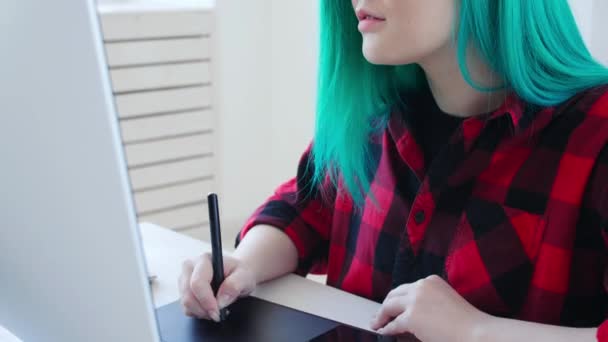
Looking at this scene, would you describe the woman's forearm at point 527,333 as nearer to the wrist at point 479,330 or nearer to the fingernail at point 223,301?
the wrist at point 479,330

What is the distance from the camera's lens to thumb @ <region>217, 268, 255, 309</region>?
3.17 feet

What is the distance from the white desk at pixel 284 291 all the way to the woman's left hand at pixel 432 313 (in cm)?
7

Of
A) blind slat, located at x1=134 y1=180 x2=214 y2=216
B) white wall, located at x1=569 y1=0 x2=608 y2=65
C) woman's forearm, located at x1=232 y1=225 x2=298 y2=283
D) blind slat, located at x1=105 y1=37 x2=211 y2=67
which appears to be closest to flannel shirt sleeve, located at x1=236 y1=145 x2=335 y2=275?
woman's forearm, located at x1=232 y1=225 x2=298 y2=283

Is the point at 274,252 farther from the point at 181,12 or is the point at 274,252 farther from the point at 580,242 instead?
the point at 181,12

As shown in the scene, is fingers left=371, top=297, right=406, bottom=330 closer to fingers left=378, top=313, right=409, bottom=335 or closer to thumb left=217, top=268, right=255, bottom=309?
fingers left=378, top=313, right=409, bottom=335

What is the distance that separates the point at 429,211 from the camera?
3.25 feet

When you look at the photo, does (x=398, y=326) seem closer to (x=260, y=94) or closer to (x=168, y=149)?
(x=168, y=149)

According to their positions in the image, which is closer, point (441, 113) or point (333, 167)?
point (441, 113)

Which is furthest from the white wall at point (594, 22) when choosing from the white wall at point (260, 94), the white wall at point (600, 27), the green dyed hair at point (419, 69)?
the white wall at point (260, 94)

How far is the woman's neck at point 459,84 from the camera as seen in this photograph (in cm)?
100

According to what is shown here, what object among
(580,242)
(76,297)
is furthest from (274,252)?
(76,297)

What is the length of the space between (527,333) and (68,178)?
1.74 ft

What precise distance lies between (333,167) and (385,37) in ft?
0.89

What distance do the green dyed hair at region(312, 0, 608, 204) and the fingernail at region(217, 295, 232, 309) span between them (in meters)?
0.27
